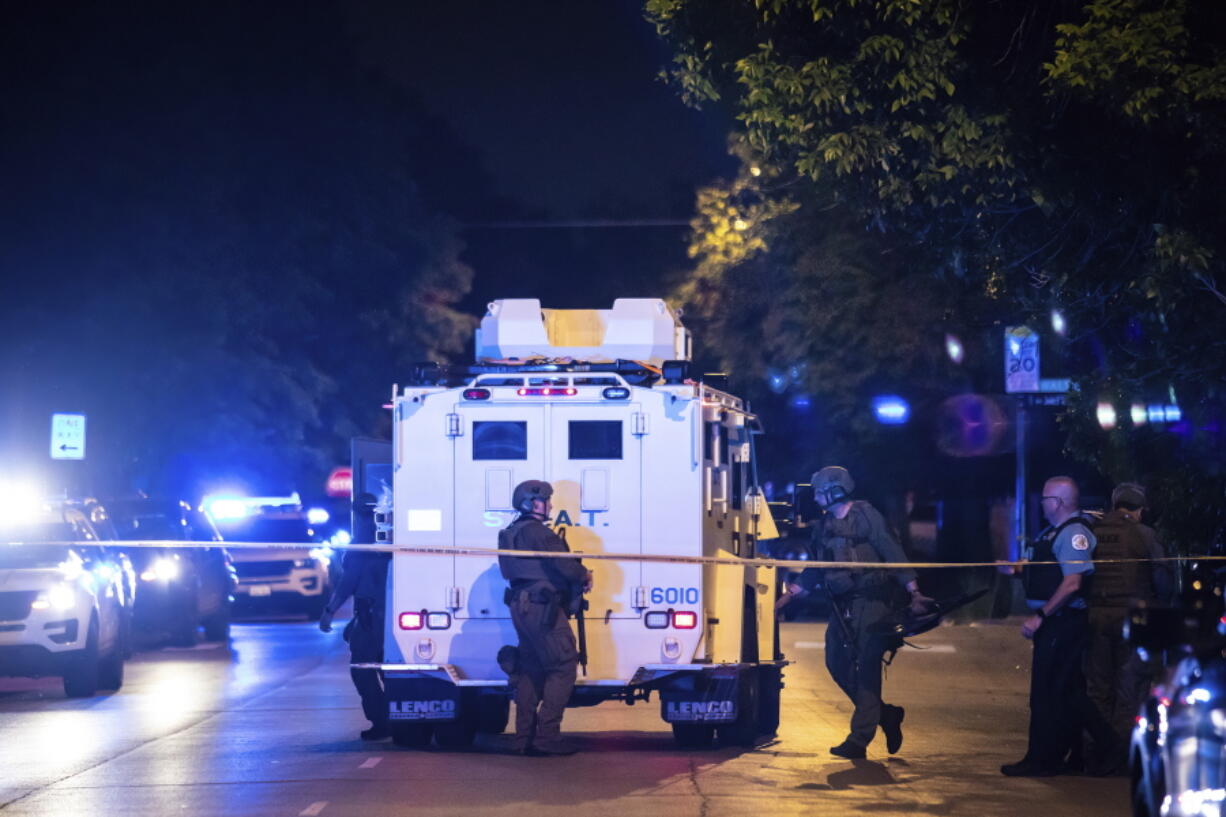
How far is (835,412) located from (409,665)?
20184mm

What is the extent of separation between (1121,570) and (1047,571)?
0.46 metres

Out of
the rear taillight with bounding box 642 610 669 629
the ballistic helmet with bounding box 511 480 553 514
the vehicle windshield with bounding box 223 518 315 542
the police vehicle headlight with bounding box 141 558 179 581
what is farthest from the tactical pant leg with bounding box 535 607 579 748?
the vehicle windshield with bounding box 223 518 315 542

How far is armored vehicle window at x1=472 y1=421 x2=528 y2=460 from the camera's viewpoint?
13.2 m

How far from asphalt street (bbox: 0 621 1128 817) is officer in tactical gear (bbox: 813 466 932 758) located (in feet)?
0.94

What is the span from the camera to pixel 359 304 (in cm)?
4572

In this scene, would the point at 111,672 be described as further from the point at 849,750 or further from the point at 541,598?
the point at 849,750

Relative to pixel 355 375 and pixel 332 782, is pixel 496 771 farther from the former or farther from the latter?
pixel 355 375

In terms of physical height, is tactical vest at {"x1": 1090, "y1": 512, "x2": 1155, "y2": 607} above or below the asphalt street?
above

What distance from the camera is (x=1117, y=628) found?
12219 mm

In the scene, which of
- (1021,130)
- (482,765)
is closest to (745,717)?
(482,765)

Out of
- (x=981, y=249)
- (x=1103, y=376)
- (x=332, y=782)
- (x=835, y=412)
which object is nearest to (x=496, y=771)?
(x=332, y=782)

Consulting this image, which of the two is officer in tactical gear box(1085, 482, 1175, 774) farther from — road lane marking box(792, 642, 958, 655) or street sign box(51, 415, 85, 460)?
street sign box(51, 415, 85, 460)

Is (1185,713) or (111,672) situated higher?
(1185,713)

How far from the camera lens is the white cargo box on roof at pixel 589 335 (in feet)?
48.2
